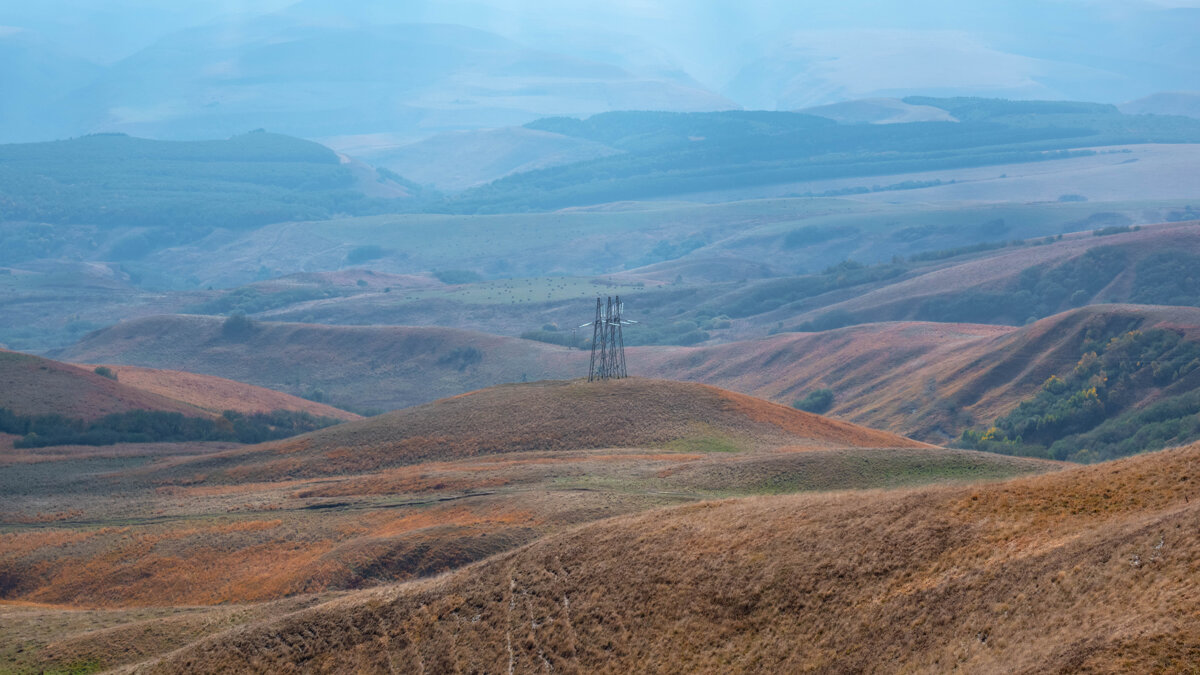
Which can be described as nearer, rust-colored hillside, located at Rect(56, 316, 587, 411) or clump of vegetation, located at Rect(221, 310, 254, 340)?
rust-colored hillside, located at Rect(56, 316, 587, 411)

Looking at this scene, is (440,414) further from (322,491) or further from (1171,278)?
(1171,278)

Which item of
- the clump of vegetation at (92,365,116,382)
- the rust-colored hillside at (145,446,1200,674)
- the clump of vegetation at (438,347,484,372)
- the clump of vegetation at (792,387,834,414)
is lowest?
the clump of vegetation at (792,387,834,414)

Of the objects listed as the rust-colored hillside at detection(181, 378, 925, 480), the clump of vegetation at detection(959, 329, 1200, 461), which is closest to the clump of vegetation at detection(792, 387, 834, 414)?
the clump of vegetation at detection(959, 329, 1200, 461)

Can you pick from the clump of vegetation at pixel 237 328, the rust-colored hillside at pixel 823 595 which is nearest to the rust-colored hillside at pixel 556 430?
the rust-colored hillside at pixel 823 595

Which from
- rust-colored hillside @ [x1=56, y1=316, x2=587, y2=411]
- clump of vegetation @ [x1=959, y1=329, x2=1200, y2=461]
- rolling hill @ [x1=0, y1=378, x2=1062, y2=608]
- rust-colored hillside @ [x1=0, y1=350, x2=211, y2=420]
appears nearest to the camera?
rolling hill @ [x1=0, y1=378, x2=1062, y2=608]

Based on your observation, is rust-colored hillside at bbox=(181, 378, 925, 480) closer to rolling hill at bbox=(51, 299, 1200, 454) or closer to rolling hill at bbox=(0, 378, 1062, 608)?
rolling hill at bbox=(0, 378, 1062, 608)

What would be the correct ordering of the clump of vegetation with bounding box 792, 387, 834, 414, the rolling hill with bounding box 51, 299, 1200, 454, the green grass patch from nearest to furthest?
the green grass patch → the rolling hill with bounding box 51, 299, 1200, 454 → the clump of vegetation with bounding box 792, 387, 834, 414

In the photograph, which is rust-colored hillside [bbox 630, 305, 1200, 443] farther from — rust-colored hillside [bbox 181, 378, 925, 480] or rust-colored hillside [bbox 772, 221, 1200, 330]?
rust-colored hillside [bbox 772, 221, 1200, 330]

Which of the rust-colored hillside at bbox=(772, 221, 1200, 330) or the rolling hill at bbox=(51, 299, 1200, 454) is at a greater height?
the rust-colored hillside at bbox=(772, 221, 1200, 330)
